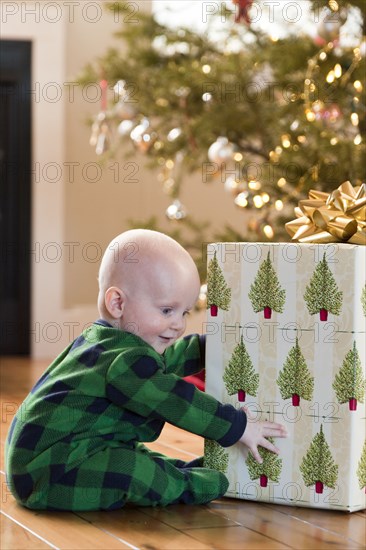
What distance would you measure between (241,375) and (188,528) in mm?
260

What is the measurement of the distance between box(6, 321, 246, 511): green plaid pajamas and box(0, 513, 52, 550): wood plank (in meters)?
0.08

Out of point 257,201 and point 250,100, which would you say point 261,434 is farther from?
point 250,100

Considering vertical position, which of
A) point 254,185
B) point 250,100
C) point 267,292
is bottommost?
point 267,292

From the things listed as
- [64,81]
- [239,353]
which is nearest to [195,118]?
[64,81]

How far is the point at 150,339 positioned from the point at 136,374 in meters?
0.09

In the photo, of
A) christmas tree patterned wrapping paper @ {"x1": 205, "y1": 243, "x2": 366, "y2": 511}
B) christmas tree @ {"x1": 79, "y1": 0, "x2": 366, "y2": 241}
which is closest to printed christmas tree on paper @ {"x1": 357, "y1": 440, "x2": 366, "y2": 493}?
christmas tree patterned wrapping paper @ {"x1": 205, "y1": 243, "x2": 366, "y2": 511}

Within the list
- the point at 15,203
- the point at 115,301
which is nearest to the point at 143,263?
the point at 115,301

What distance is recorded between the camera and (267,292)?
57.3 inches

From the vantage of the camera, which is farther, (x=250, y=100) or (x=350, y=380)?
(x=250, y=100)

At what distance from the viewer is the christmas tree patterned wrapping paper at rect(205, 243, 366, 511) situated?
141 centimetres

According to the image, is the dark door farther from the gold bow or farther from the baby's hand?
the baby's hand

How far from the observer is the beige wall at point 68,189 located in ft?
12.0

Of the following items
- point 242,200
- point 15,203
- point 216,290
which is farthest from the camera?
point 15,203

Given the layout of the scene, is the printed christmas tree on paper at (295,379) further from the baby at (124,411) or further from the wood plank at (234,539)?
the wood plank at (234,539)
